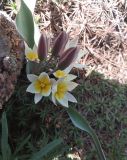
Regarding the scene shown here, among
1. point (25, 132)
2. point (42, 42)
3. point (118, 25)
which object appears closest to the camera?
point (42, 42)

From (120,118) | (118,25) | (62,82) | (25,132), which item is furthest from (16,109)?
(118,25)

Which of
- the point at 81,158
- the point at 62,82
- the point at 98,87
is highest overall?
the point at 62,82

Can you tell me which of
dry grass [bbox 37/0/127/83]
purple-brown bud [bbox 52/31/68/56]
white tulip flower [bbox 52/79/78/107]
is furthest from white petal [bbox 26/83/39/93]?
dry grass [bbox 37/0/127/83]

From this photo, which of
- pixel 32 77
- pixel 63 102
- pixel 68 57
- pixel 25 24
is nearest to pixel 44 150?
pixel 63 102

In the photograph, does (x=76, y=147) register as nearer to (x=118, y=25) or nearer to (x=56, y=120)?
(x=56, y=120)

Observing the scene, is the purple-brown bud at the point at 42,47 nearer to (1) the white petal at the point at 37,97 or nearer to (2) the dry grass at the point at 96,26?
(1) the white petal at the point at 37,97

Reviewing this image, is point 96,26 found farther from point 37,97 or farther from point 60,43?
point 37,97

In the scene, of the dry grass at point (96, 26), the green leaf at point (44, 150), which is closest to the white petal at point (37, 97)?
the green leaf at point (44, 150)
